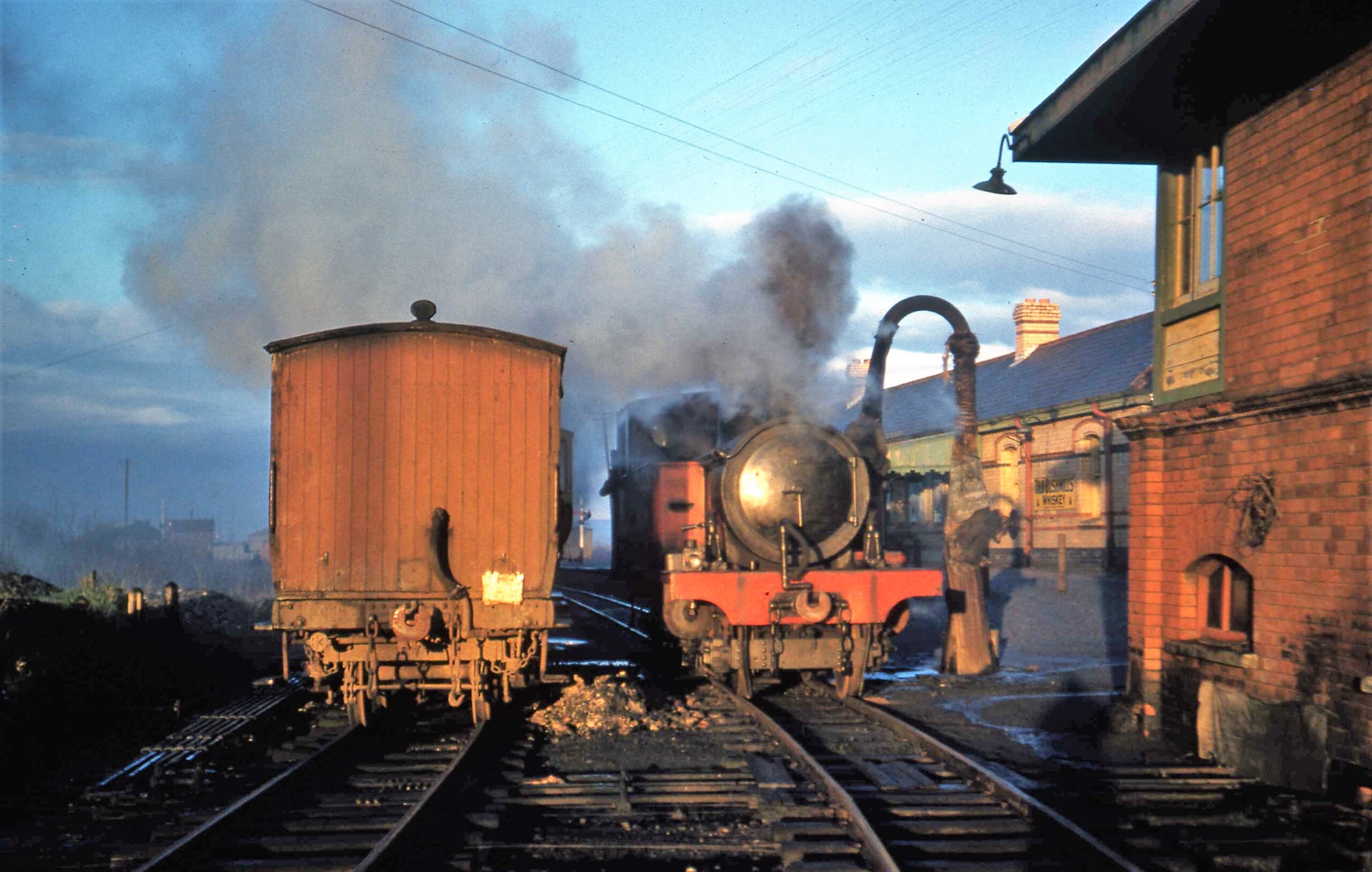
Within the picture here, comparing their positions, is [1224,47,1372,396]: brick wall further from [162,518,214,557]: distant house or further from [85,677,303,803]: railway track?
[162,518,214,557]: distant house

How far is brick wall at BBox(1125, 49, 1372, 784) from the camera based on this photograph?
5.86 m

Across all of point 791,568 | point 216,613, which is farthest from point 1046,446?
point 216,613

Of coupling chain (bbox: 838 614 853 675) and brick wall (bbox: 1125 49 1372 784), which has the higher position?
brick wall (bbox: 1125 49 1372 784)

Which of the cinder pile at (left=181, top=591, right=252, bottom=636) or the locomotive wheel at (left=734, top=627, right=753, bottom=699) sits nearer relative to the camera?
the locomotive wheel at (left=734, top=627, right=753, bottom=699)

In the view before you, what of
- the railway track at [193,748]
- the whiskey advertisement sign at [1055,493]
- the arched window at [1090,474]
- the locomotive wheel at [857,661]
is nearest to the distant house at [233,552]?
the whiskey advertisement sign at [1055,493]

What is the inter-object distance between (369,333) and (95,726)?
373 centimetres

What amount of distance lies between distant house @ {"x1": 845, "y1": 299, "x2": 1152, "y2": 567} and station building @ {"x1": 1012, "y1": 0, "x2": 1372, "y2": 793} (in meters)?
8.30

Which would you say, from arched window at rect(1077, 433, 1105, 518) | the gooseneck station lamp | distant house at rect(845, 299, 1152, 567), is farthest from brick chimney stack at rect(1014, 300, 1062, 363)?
the gooseneck station lamp

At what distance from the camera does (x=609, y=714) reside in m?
8.29

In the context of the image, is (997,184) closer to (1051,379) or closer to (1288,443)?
(1288,443)

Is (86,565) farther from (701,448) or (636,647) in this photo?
(701,448)

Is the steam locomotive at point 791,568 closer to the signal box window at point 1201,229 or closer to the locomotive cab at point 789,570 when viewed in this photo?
the locomotive cab at point 789,570

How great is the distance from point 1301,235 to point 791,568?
445 centimetres

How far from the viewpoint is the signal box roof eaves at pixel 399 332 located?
793cm
